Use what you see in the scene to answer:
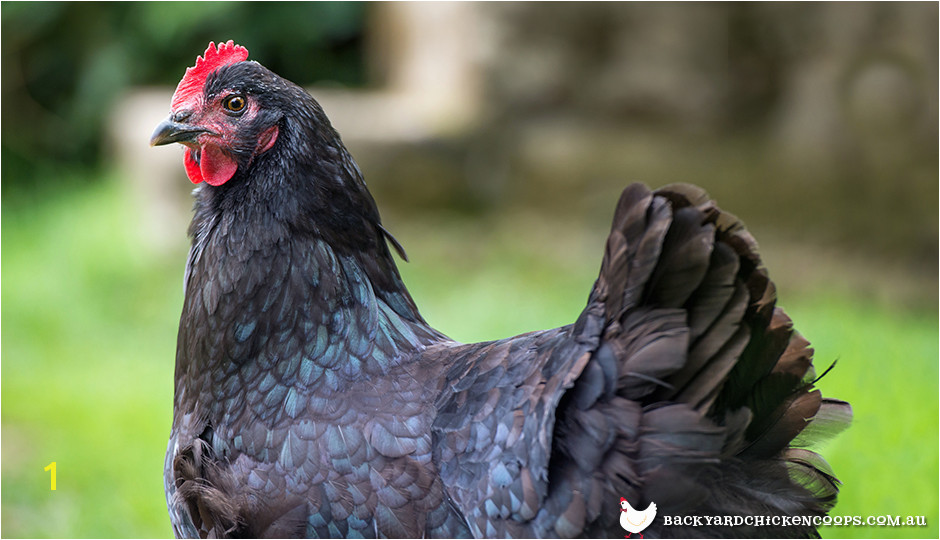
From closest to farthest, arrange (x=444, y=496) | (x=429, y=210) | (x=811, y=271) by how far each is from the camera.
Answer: (x=444, y=496) < (x=811, y=271) < (x=429, y=210)

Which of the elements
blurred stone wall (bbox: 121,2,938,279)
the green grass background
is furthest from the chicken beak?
blurred stone wall (bbox: 121,2,938,279)

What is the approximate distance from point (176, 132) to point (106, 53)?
7.32 m

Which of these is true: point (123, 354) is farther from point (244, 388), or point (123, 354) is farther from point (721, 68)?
point (721, 68)

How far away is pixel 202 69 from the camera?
259cm

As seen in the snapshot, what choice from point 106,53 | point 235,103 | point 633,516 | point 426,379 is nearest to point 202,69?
point 235,103

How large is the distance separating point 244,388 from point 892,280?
17.4 ft

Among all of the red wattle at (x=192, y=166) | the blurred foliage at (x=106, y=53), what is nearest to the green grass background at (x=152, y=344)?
the blurred foliage at (x=106, y=53)

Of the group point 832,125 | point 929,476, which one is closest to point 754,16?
point 832,125

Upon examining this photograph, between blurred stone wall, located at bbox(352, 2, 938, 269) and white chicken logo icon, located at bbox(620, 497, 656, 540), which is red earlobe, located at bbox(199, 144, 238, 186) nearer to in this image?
white chicken logo icon, located at bbox(620, 497, 656, 540)

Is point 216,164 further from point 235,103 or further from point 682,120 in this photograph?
point 682,120

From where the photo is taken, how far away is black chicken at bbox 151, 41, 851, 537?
1.89 metres

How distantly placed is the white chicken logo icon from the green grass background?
1776 millimetres

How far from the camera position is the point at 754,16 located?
635 centimetres

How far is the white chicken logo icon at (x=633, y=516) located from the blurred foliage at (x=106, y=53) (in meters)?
7.27
